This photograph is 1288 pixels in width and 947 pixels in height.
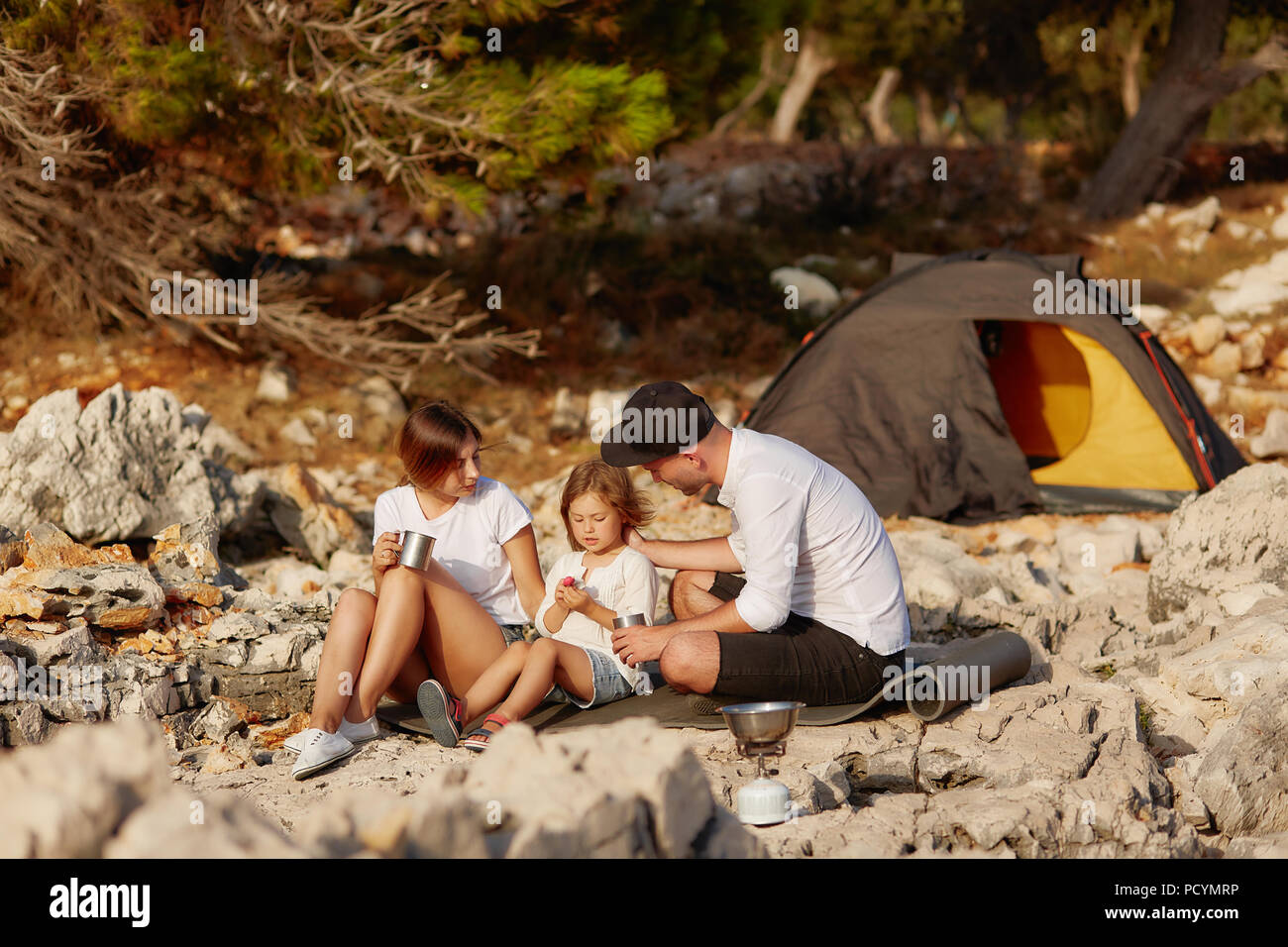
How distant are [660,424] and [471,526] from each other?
1.01 m

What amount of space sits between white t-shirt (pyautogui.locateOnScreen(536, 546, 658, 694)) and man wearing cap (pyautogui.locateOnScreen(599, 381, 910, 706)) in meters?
0.19

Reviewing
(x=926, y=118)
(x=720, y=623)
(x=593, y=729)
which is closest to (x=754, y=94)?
(x=926, y=118)

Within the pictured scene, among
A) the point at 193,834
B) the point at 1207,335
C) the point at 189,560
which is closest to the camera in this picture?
the point at 193,834

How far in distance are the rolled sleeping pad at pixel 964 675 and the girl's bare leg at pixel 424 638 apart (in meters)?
1.39

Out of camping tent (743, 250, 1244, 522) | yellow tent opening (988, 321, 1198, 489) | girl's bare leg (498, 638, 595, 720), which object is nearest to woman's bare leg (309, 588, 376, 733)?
girl's bare leg (498, 638, 595, 720)

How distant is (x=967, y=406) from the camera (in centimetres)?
766

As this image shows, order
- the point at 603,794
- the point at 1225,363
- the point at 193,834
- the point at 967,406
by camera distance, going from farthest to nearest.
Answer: the point at 1225,363 → the point at 967,406 → the point at 603,794 → the point at 193,834

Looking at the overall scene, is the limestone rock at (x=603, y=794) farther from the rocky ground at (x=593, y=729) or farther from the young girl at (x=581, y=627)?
the young girl at (x=581, y=627)

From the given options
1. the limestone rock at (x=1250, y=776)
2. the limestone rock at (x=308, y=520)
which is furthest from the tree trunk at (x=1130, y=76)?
the limestone rock at (x=1250, y=776)

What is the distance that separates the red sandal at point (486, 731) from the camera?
386 cm

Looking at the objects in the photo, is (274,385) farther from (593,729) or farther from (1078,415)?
(593,729)

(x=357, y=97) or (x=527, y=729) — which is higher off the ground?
(x=357, y=97)
